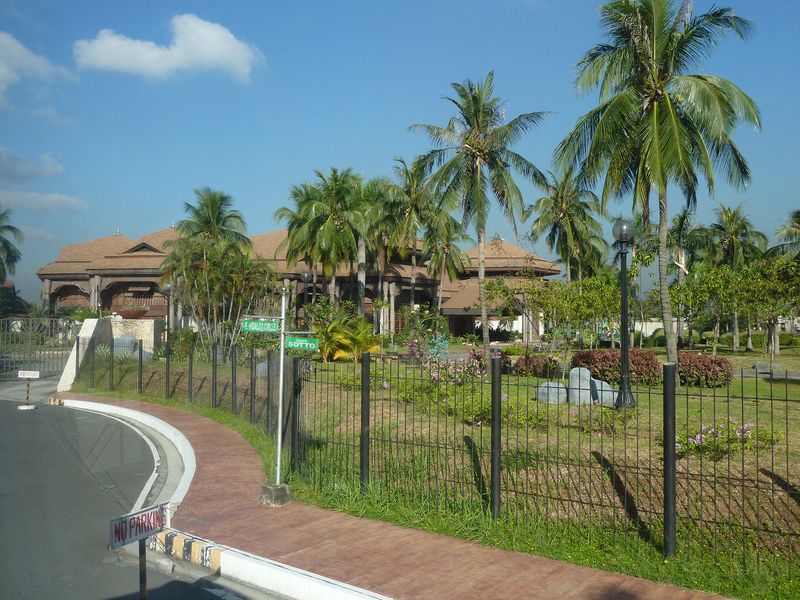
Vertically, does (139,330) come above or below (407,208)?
below

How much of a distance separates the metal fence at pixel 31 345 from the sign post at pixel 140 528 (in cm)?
2435

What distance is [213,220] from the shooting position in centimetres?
4366

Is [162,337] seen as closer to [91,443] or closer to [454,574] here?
[91,443]

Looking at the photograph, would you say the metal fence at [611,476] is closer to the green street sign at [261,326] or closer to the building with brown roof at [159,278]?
the green street sign at [261,326]

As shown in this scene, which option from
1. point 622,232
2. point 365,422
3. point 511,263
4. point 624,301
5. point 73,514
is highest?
point 511,263

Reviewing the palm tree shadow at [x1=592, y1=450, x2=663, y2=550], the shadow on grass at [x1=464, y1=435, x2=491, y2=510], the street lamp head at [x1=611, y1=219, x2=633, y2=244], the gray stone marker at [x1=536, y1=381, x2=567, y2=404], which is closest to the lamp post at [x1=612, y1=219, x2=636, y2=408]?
the street lamp head at [x1=611, y1=219, x2=633, y2=244]

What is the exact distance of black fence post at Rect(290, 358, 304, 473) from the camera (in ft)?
31.6

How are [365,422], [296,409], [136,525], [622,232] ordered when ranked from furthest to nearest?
1. [622,232]
2. [296,409]
3. [365,422]
4. [136,525]

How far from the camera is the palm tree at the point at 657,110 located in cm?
1828

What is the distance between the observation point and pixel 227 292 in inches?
1200

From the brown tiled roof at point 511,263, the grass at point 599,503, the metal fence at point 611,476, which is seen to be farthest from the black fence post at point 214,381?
the brown tiled roof at point 511,263

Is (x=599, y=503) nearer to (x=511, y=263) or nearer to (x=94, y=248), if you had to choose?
(x=511, y=263)

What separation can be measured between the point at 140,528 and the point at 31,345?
2474 centimetres

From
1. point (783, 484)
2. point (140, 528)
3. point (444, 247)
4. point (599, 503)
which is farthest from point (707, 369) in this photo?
point (444, 247)
